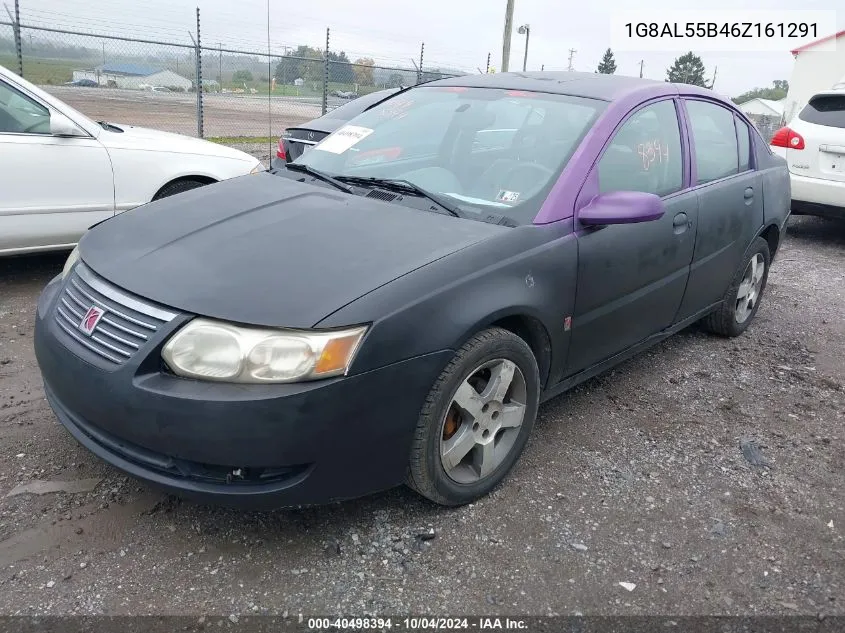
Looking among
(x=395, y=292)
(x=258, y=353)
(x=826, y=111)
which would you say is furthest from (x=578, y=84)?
(x=826, y=111)

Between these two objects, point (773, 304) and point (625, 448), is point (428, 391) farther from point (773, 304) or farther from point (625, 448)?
point (773, 304)

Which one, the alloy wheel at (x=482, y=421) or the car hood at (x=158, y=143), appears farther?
the car hood at (x=158, y=143)

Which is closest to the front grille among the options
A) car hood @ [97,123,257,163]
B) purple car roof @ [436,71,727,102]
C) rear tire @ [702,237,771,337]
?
purple car roof @ [436,71,727,102]

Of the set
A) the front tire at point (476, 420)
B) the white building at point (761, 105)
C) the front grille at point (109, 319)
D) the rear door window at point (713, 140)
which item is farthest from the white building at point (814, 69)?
the front grille at point (109, 319)

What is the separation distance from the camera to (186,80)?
45.6ft

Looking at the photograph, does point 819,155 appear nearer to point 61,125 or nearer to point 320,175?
point 320,175

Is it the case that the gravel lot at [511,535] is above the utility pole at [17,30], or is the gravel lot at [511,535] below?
below

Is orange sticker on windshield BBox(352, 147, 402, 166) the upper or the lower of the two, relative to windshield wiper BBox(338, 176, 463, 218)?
upper

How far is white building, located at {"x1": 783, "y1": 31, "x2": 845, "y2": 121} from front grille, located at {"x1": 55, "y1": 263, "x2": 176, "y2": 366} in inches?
1185

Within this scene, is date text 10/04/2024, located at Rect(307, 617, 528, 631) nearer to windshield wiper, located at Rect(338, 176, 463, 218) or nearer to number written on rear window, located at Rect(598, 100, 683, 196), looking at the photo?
windshield wiper, located at Rect(338, 176, 463, 218)

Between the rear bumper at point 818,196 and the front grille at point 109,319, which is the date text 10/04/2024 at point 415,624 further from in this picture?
the rear bumper at point 818,196

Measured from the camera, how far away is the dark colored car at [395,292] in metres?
2.15

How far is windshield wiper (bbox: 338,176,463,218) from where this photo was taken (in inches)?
114

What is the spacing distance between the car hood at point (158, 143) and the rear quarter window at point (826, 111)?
572 cm
